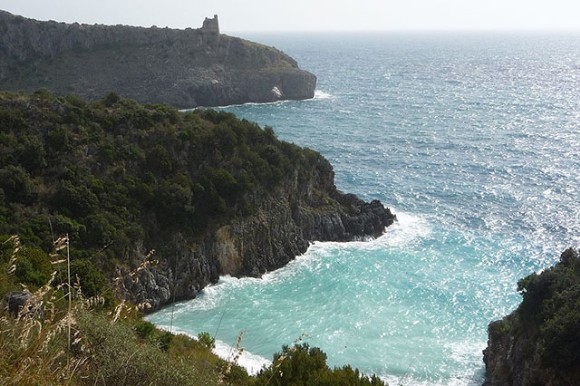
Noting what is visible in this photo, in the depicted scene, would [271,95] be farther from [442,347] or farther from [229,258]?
[442,347]

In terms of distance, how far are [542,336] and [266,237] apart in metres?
22.3

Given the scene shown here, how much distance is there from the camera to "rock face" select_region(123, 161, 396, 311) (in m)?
34.2

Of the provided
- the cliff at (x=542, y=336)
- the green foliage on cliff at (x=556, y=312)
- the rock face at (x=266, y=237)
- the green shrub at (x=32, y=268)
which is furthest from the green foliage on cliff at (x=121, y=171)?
the green foliage on cliff at (x=556, y=312)

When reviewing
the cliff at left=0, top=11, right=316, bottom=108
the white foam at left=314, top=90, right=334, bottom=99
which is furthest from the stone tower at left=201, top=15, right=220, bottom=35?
the white foam at left=314, top=90, right=334, bottom=99

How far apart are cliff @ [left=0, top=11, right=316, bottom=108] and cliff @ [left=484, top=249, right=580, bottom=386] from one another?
92.4 m

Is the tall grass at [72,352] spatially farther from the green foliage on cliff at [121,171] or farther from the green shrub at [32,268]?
the green foliage on cliff at [121,171]

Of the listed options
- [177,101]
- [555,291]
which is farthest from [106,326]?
[177,101]

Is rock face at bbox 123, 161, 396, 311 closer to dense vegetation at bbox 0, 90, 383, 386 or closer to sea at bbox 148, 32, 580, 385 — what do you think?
sea at bbox 148, 32, 580, 385

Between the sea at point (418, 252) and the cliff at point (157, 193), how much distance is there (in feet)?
6.47

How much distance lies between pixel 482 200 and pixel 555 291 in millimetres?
30976

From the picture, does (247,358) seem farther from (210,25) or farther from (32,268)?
(210,25)

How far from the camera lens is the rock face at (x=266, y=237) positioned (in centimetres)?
3422

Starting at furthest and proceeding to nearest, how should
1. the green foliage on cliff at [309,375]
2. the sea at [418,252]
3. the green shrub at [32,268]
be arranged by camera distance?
the sea at [418,252] → the green shrub at [32,268] → the green foliage on cliff at [309,375]

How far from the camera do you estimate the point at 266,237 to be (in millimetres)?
41062
